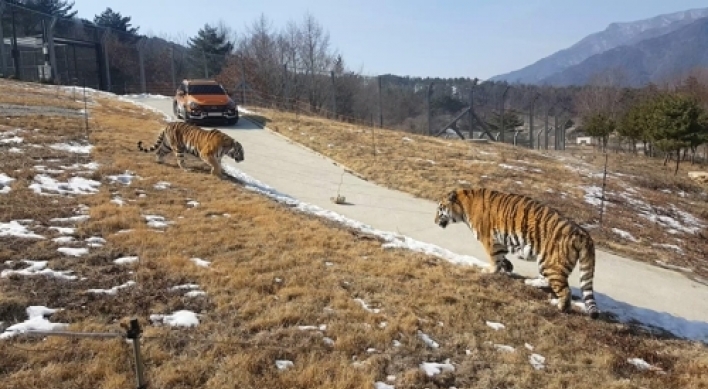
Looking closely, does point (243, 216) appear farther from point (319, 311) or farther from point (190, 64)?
point (190, 64)

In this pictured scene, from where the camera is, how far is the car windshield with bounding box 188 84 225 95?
72.5 ft

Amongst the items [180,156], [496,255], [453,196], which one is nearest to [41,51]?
[180,156]

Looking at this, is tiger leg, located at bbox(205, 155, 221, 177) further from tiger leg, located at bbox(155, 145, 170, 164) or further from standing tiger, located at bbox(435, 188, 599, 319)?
standing tiger, located at bbox(435, 188, 599, 319)

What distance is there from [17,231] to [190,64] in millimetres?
52012

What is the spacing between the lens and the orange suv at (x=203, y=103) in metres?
21.0

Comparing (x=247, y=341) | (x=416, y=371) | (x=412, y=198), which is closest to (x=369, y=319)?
(x=416, y=371)

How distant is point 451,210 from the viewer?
27.8 ft

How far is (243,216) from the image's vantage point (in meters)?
9.33

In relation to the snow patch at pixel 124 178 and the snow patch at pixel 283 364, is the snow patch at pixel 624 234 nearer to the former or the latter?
the snow patch at pixel 283 364

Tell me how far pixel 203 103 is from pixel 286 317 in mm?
17151

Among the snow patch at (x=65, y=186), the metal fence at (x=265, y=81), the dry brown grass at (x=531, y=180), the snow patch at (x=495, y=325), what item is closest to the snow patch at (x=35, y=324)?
the snow patch at (x=495, y=325)

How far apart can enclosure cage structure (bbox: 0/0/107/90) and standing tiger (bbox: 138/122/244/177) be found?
26.9 meters

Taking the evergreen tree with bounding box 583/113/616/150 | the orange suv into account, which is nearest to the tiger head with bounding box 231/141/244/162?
the orange suv

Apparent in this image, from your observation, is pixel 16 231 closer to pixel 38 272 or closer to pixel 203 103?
pixel 38 272
